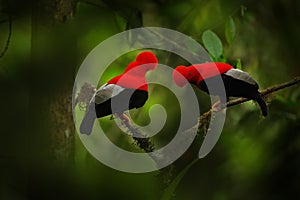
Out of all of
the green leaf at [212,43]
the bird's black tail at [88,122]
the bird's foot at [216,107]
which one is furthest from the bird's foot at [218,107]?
the bird's black tail at [88,122]

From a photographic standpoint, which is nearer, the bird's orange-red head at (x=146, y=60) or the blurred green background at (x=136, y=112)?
the bird's orange-red head at (x=146, y=60)

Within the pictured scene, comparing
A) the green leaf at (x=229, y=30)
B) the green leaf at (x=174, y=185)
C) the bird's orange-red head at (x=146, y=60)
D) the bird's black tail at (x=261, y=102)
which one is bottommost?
the green leaf at (x=174, y=185)

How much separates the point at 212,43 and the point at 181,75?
0.53 feet

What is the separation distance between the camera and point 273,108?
4.25 feet

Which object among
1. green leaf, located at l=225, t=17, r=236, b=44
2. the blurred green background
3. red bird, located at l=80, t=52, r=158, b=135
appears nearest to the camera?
red bird, located at l=80, t=52, r=158, b=135

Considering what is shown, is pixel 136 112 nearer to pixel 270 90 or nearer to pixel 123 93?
pixel 123 93

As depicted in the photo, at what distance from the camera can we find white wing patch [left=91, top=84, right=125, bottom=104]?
960mm

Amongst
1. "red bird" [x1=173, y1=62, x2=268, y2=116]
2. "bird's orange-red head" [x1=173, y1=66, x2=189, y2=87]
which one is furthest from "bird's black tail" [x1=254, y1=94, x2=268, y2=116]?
"bird's orange-red head" [x1=173, y1=66, x2=189, y2=87]

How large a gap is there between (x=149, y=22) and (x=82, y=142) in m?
0.33

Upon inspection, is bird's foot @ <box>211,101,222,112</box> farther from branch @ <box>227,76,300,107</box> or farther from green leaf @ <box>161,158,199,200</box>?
green leaf @ <box>161,158,199,200</box>

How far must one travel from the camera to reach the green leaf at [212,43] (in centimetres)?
113

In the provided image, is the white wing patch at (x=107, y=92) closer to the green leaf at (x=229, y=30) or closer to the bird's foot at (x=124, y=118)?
the bird's foot at (x=124, y=118)

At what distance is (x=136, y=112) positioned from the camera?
1.08 m

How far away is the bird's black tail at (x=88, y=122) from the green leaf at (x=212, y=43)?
291mm
